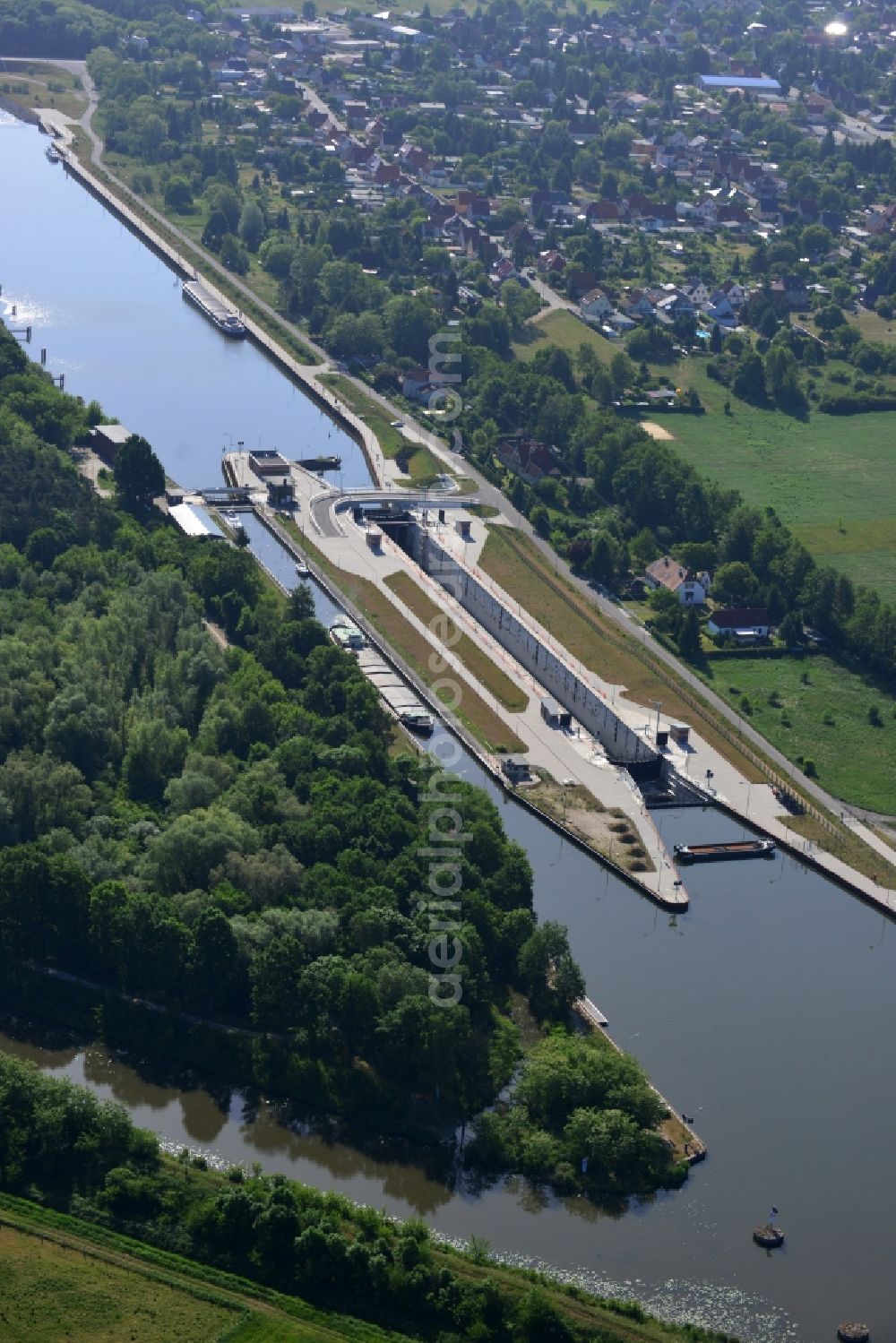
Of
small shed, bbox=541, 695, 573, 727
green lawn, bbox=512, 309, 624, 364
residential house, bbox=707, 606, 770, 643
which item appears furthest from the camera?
green lawn, bbox=512, 309, 624, 364

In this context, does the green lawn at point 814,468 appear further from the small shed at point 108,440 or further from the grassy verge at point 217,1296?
the grassy verge at point 217,1296

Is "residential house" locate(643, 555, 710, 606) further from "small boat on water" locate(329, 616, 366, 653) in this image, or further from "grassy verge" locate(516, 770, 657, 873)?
"grassy verge" locate(516, 770, 657, 873)

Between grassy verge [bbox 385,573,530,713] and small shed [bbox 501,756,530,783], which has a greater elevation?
small shed [bbox 501,756,530,783]

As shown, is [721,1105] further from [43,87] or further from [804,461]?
[43,87]

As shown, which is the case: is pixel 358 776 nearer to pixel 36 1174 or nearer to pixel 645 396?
pixel 36 1174

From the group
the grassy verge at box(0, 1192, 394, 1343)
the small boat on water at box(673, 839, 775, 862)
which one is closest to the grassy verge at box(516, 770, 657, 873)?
the small boat on water at box(673, 839, 775, 862)

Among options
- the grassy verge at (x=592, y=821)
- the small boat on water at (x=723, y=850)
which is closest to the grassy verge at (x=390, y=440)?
the grassy verge at (x=592, y=821)
